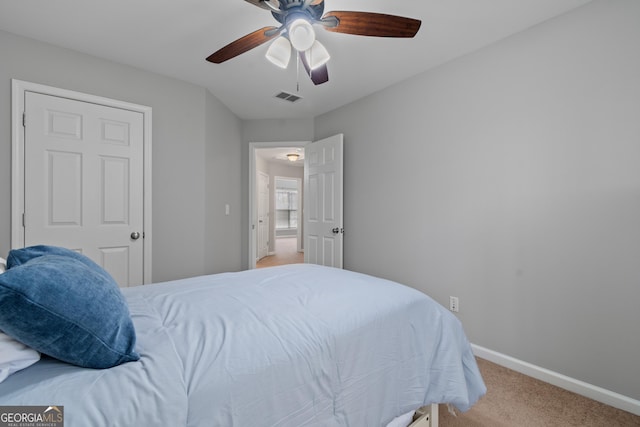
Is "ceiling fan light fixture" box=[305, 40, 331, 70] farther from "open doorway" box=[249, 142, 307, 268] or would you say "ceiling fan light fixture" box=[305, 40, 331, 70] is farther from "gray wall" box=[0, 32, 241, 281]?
"open doorway" box=[249, 142, 307, 268]

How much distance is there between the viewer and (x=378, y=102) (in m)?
3.04

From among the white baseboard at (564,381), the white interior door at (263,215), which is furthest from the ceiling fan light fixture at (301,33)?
the white interior door at (263,215)

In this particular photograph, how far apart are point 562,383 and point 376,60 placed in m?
2.78

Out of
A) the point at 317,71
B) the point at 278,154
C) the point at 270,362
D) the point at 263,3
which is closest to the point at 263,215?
the point at 278,154

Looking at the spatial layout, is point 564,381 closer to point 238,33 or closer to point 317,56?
point 317,56

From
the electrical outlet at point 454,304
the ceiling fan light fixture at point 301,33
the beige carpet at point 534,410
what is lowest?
the beige carpet at point 534,410

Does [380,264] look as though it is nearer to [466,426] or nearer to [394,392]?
[466,426]

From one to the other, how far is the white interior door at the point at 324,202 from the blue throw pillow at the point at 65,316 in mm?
2619

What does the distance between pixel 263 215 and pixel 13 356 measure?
6.21m

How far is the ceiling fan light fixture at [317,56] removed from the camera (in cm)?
180

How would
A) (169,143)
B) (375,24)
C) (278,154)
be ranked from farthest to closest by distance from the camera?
1. (278,154)
2. (169,143)
3. (375,24)

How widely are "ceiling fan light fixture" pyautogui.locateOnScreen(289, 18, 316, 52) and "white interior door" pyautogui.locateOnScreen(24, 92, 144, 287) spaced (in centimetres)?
191

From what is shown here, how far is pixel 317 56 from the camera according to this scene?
1.85 m

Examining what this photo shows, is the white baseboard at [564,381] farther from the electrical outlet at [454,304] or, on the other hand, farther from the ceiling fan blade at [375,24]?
the ceiling fan blade at [375,24]
